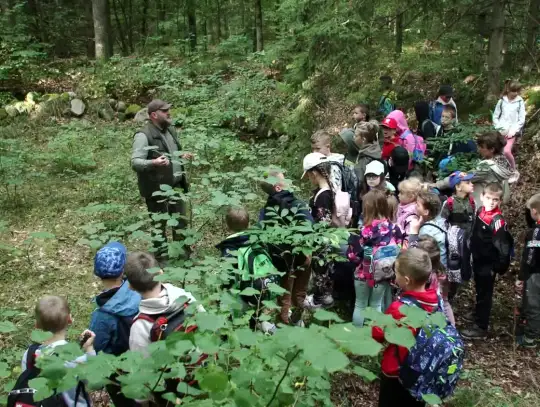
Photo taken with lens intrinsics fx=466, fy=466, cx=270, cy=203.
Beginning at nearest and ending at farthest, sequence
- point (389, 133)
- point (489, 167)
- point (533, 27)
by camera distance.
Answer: point (489, 167)
point (389, 133)
point (533, 27)

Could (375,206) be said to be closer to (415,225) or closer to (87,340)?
(415,225)

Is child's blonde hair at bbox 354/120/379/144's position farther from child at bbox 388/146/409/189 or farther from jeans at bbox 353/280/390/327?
jeans at bbox 353/280/390/327

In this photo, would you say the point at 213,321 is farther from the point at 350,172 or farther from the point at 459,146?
the point at 459,146

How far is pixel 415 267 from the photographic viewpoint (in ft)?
9.55

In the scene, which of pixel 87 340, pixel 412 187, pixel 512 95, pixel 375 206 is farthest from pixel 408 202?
pixel 512 95

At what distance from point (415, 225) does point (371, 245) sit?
2.33 ft

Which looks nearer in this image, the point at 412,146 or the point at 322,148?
the point at 322,148

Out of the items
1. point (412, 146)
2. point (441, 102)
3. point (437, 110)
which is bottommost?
point (412, 146)

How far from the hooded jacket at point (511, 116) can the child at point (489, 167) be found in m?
2.00

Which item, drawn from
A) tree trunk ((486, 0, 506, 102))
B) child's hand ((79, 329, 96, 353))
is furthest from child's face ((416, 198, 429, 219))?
tree trunk ((486, 0, 506, 102))

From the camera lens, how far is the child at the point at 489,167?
5047 millimetres

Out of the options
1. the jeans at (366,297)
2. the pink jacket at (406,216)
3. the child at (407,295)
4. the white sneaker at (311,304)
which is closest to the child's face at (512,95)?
the pink jacket at (406,216)

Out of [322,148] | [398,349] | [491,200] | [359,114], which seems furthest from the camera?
[359,114]

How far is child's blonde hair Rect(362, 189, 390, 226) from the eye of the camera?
13.6 feet
